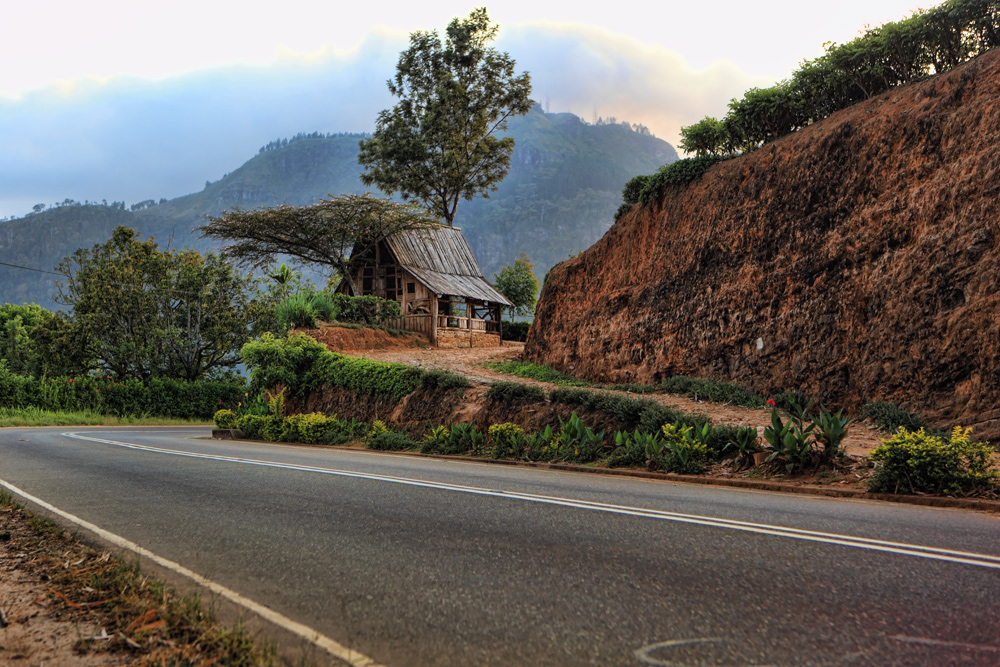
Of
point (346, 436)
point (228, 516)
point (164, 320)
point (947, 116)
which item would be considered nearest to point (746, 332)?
point (947, 116)

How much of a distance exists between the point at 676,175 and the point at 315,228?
70.3ft

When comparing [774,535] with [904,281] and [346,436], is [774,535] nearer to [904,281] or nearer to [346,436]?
[904,281]

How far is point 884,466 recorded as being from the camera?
8.40 metres

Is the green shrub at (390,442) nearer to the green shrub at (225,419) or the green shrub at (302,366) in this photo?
the green shrub at (302,366)

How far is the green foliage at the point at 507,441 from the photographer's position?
12789mm

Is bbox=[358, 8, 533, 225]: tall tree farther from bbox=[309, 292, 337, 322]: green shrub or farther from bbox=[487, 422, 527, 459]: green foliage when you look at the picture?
bbox=[487, 422, 527, 459]: green foliage

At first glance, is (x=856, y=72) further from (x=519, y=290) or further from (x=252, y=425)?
(x=519, y=290)

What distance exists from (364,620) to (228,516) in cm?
336

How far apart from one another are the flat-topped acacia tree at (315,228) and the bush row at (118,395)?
26.2 feet

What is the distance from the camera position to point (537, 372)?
20828 mm

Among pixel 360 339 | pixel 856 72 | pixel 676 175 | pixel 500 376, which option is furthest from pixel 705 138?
pixel 360 339

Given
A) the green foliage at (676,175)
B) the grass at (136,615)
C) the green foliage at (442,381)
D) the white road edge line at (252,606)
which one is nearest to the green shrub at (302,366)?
the green foliage at (442,381)

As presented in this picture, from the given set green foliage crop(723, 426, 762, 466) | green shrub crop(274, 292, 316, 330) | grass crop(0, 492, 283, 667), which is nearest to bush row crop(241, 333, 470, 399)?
green shrub crop(274, 292, 316, 330)

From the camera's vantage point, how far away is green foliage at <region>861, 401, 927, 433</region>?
11.3 meters
